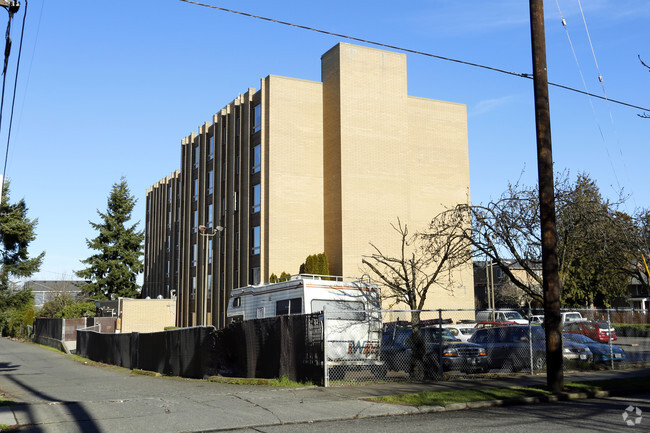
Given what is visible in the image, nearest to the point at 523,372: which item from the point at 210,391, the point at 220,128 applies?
the point at 210,391

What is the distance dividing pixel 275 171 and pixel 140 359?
743 inches

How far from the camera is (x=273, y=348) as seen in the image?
1700cm

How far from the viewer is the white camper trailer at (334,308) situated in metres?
15.8

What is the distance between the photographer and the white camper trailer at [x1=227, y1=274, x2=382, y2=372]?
15.8 metres

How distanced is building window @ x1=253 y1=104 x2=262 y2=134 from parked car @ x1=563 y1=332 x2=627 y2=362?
27682 millimetres

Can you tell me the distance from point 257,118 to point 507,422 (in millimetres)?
35635

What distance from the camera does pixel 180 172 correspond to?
62156mm

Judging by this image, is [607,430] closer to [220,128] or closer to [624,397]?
[624,397]

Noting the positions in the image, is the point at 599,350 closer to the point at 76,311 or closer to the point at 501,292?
the point at 501,292

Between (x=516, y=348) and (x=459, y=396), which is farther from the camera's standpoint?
(x=516, y=348)

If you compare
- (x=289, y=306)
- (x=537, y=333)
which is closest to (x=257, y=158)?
(x=289, y=306)

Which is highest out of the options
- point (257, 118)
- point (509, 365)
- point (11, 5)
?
point (257, 118)

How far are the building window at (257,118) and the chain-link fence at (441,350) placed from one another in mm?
26380

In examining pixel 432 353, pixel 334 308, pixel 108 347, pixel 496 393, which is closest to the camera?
pixel 496 393
